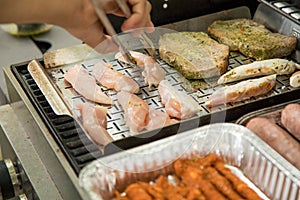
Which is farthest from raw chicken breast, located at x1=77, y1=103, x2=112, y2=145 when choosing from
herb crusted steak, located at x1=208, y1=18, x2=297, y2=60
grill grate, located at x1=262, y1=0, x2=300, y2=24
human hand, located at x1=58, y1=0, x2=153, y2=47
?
grill grate, located at x1=262, y1=0, x2=300, y2=24

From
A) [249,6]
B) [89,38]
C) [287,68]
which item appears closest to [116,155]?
[89,38]

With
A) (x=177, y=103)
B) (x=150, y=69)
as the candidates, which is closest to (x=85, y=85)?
(x=150, y=69)

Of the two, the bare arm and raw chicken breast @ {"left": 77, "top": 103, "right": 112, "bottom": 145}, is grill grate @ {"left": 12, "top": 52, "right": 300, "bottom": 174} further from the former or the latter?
the bare arm

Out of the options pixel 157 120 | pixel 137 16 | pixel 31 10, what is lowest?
pixel 157 120

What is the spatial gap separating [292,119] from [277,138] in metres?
0.10

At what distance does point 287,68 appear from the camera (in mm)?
2004

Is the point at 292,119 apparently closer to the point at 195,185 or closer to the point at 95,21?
the point at 195,185

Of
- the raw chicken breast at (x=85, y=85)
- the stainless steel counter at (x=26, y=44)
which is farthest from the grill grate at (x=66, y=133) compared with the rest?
the stainless steel counter at (x=26, y=44)

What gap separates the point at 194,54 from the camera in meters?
2.11

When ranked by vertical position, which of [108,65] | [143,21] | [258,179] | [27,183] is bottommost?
[258,179]

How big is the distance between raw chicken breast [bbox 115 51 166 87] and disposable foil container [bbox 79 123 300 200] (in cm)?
45

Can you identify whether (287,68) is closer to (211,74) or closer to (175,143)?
(211,74)

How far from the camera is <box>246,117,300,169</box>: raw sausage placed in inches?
59.8

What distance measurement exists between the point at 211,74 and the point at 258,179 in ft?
1.94
